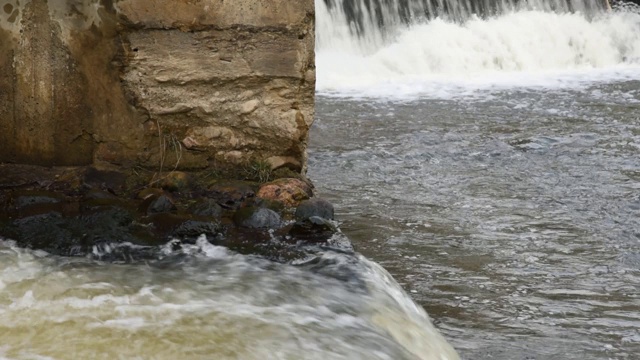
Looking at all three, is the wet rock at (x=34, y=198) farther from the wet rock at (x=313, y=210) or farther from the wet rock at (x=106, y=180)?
the wet rock at (x=313, y=210)

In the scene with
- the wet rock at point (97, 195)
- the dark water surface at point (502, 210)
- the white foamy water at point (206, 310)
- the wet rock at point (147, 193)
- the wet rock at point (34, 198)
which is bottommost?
the dark water surface at point (502, 210)

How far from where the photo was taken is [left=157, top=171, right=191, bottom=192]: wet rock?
4.64 metres

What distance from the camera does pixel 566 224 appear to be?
5309mm

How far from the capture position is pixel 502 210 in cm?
557

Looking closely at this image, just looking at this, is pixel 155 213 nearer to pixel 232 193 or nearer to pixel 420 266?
pixel 232 193

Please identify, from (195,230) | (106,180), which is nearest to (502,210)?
(195,230)

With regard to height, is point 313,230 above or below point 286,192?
Answer: below

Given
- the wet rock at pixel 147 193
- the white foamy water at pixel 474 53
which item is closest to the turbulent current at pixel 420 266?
the wet rock at pixel 147 193

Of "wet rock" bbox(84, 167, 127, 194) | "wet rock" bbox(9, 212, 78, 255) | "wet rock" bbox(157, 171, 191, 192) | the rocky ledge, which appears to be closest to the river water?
the rocky ledge

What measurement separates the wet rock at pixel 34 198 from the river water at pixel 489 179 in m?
1.43

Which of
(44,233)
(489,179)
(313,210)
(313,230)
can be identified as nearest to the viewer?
(44,233)

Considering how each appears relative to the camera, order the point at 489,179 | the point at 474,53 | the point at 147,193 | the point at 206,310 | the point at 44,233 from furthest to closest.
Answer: the point at 474,53
the point at 489,179
the point at 147,193
the point at 44,233
the point at 206,310

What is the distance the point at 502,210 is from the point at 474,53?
7.08 m

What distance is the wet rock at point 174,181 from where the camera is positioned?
4637mm
